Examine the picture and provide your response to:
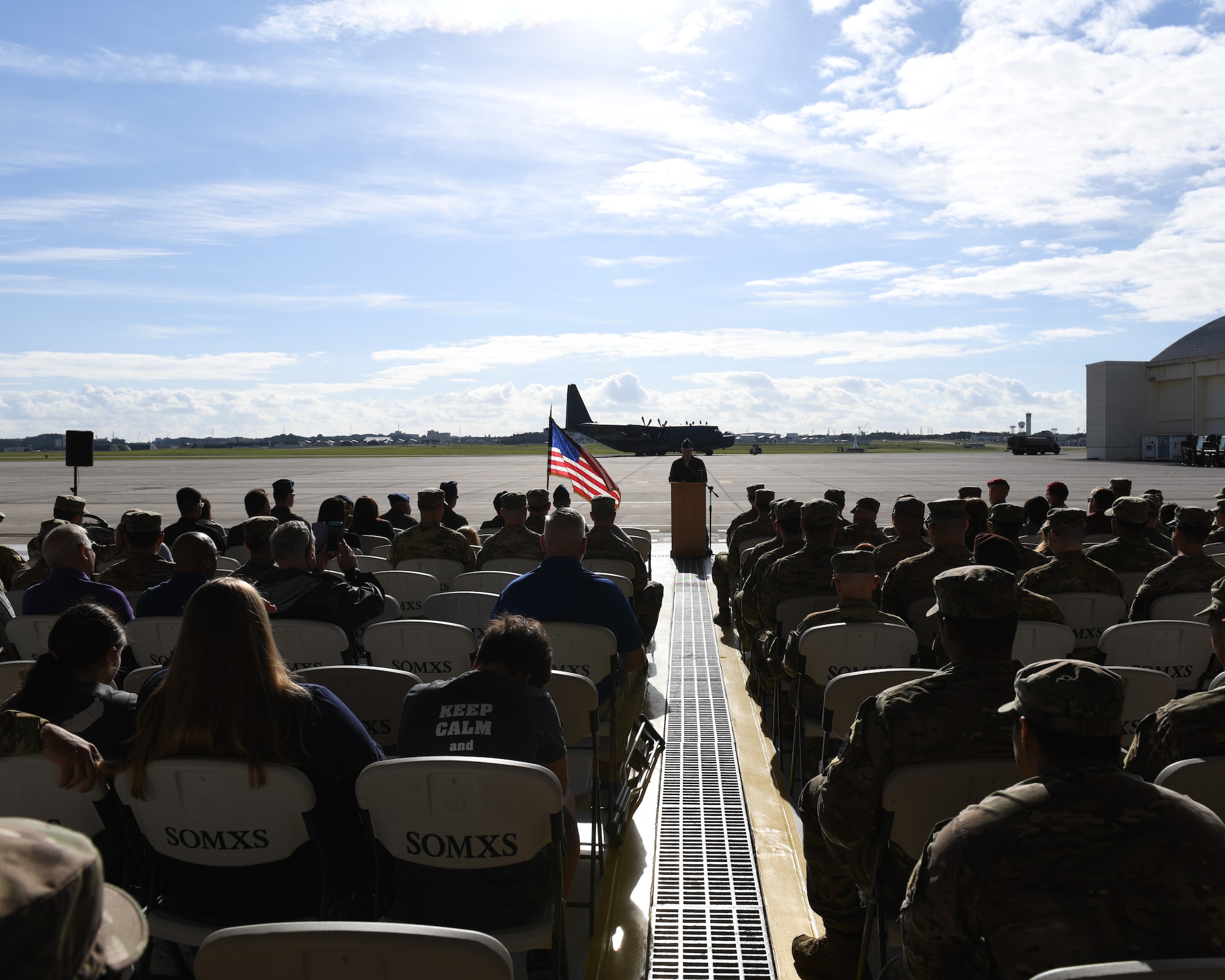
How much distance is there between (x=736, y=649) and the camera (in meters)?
8.72

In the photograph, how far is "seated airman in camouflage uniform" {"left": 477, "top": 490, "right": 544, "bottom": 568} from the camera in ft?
26.0

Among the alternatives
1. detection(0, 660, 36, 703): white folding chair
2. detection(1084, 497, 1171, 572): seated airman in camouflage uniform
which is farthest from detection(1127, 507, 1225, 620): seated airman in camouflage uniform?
detection(0, 660, 36, 703): white folding chair

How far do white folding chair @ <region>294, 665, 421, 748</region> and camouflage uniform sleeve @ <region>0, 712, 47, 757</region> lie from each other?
1.18 m

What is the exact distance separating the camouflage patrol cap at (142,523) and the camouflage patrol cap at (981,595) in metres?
5.30

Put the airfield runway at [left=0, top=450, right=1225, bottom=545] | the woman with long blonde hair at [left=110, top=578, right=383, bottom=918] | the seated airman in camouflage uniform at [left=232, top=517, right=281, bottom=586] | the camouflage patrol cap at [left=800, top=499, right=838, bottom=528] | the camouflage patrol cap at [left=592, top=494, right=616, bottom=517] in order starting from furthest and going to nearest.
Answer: the airfield runway at [left=0, top=450, right=1225, bottom=545]
the camouflage patrol cap at [left=592, top=494, right=616, bottom=517]
the camouflage patrol cap at [left=800, top=499, right=838, bottom=528]
the seated airman in camouflage uniform at [left=232, top=517, right=281, bottom=586]
the woman with long blonde hair at [left=110, top=578, right=383, bottom=918]

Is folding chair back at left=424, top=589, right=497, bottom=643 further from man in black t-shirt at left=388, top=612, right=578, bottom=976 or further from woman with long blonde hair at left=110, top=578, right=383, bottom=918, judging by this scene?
woman with long blonde hair at left=110, top=578, right=383, bottom=918

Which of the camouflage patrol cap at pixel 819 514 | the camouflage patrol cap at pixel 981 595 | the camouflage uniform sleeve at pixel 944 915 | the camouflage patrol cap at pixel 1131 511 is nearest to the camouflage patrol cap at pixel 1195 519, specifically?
the camouflage patrol cap at pixel 1131 511

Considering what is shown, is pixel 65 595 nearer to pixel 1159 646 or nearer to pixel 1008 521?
pixel 1159 646

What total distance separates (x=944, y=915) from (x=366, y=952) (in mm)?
1258

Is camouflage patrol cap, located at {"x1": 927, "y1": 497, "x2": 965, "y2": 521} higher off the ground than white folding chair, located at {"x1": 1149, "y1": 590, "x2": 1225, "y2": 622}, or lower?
higher

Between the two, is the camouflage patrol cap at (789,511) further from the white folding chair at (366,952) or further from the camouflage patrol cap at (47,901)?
the camouflage patrol cap at (47,901)

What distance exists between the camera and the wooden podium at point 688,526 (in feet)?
48.7

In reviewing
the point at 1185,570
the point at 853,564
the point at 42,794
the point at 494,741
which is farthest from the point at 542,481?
the point at 42,794

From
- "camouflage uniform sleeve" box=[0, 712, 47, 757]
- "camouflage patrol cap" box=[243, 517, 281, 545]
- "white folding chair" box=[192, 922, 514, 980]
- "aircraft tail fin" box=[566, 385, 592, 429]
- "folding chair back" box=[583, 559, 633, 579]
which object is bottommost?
"white folding chair" box=[192, 922, 514, 980]
